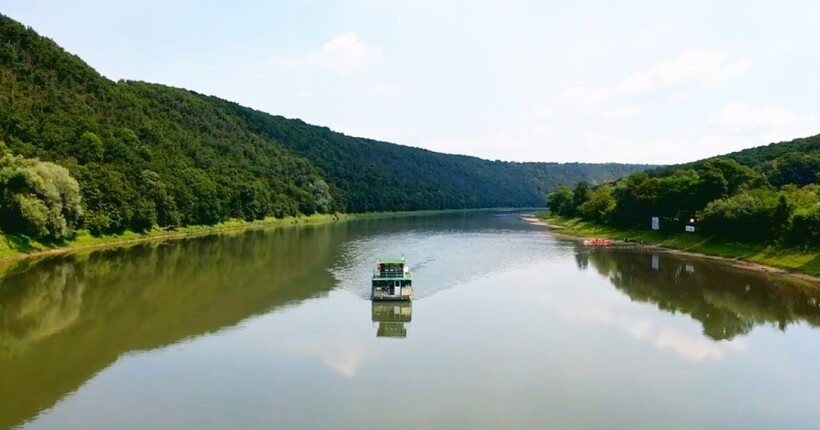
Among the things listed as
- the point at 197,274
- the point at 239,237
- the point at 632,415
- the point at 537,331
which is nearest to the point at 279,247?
the point at 239,237

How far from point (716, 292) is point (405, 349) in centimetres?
3037

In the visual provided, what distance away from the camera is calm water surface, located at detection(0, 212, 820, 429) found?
75.7 ft

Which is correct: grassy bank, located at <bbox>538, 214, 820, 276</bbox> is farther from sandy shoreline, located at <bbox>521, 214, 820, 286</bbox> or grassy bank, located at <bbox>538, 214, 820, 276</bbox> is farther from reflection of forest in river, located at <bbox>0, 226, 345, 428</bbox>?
reflection of forest in river, located at <bbox>0, 226, 345, 428</bbox>

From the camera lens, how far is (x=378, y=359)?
30.1 meters

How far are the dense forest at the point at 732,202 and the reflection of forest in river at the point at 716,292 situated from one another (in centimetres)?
676

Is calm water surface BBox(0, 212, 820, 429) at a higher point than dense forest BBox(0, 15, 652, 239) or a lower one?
lower

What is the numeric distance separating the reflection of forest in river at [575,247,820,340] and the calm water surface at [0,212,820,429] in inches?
11.3

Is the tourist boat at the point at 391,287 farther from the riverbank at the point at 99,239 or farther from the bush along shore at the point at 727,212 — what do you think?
the riverbank at the point at 99,239

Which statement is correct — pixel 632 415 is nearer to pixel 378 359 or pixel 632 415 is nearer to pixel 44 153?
pixel 378 359

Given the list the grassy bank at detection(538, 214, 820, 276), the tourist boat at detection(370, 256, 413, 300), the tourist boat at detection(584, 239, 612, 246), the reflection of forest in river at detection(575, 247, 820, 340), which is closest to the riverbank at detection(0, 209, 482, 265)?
the tourist boat at detection(370, 256, 413, 300)

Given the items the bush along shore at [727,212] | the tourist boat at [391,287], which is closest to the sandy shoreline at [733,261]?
the bush along shore at [727,212]

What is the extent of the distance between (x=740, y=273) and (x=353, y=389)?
4734 centimetres

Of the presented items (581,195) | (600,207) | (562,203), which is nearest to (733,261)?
(600,207)

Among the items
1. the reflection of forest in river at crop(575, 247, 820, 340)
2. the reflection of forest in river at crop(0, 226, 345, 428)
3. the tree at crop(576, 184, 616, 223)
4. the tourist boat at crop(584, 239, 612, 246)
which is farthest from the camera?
the tree at crop(576, 184, 616, 223)
